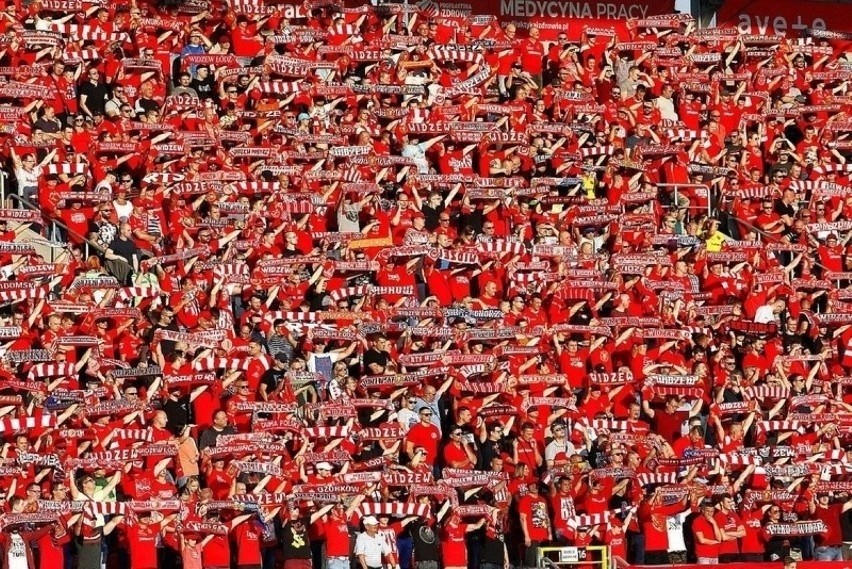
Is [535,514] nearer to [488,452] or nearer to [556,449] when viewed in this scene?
[488,452]

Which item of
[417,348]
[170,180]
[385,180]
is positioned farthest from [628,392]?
[170,180]

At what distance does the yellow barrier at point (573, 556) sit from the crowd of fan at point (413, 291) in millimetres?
336

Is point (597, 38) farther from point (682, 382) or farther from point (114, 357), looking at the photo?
point (114, 357)

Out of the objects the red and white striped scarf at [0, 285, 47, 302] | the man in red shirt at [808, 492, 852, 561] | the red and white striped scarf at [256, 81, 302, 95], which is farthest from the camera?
the red and white striped scarf at [256, 81, 302, 95]

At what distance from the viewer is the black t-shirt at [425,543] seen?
24.8 meters

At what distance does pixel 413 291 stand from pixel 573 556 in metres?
4.87

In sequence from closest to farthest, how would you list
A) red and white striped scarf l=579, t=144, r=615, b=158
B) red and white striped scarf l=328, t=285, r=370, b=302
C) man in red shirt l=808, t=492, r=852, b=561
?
man in red shirt l=808, t=492, r=852, b=561, red and white striped scarf l=328, t=285, r=370, b=302, red and white striped scarf l=579, t=144, r=615, b=158

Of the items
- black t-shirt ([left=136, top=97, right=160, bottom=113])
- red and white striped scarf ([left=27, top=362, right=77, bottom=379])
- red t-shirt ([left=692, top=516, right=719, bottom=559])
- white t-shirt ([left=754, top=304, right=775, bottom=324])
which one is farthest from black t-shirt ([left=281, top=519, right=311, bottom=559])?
white t-shirt ([left=754, top=304, right=775, bottom=324])

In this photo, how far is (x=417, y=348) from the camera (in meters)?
27.3

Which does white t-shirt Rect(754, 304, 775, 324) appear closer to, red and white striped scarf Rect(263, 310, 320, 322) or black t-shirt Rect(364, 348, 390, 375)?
black t-shirt Rect(364, 348, 390, 375)

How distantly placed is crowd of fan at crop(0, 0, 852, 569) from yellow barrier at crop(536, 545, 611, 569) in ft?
1.10

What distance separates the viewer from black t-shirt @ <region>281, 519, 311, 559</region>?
2439cm

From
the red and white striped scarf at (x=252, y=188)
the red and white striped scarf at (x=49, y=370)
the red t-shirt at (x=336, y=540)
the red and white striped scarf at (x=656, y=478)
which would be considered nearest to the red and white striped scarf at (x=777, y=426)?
the red and white striped scarf at (x=656, y=478)

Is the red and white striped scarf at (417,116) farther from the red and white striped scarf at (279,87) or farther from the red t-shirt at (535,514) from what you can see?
the red t-shirt at (535,514)
